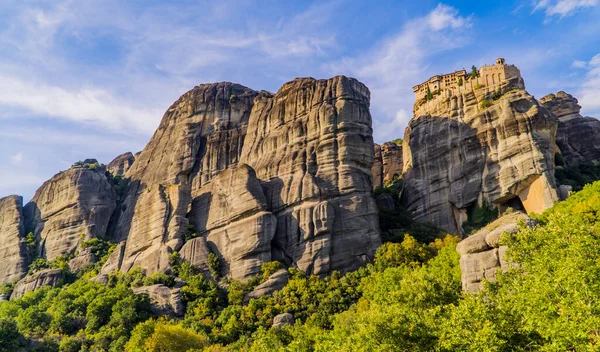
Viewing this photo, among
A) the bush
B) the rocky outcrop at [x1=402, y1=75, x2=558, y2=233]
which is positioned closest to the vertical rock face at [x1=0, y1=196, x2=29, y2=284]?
the rocky outcrop at [x1=402, y1=75, x2=558, y2=233]

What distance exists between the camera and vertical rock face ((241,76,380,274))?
53.0 metres

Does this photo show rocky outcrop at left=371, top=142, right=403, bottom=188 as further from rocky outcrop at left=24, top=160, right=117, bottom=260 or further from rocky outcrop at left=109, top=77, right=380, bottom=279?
rocky outcrop at left=24, top=160, right=117, bottom=260

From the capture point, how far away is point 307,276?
51.5 metres

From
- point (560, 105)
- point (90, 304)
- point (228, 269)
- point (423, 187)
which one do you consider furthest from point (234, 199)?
point (560, 105)

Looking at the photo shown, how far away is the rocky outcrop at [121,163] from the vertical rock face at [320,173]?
44985mm

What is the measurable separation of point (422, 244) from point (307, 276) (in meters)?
11.6

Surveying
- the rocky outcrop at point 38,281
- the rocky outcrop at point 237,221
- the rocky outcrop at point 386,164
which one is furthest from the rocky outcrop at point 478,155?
the rocky outcrop at point 38,281

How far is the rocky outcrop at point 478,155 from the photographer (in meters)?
56.5

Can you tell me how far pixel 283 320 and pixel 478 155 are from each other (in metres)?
29.7

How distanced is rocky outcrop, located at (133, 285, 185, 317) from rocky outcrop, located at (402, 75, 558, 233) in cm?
2912

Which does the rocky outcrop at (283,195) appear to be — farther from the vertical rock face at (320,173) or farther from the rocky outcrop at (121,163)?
the rocky outcrop at (121,163)

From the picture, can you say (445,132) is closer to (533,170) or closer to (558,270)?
(533,170)

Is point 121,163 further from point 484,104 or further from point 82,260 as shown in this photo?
point 484,104

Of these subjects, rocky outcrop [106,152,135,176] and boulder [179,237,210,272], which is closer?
boulder [179,237,210,272]
